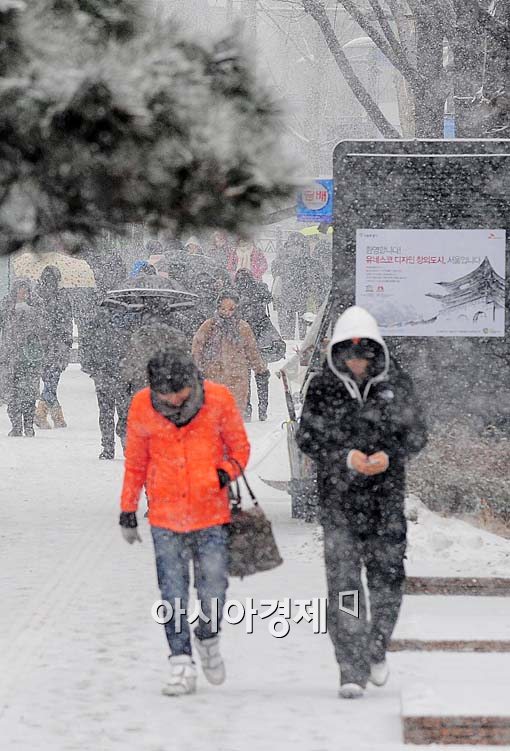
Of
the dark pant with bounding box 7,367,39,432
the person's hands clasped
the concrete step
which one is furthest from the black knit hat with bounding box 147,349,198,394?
the dark pant with bounding box 7,367,39,432

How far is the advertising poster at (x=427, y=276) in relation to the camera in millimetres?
11125

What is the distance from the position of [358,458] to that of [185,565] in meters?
0.94

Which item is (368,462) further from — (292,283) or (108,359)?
(292,283)

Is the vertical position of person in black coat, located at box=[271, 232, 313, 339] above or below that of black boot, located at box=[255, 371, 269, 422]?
above

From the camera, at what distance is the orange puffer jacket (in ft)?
22.1

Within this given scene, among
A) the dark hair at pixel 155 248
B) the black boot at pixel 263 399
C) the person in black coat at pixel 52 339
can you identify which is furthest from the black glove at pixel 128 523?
the dark hair at pixel 155 248

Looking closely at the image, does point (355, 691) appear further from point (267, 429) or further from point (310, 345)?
point (267, 429)

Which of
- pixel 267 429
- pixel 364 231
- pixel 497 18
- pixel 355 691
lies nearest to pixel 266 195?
pixel 355 691

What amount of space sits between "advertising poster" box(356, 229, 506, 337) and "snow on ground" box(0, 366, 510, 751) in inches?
64.5

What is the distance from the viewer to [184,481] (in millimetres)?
6742

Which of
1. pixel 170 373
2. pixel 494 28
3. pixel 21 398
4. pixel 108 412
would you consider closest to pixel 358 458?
pixel 170 373

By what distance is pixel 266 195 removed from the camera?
128 inches

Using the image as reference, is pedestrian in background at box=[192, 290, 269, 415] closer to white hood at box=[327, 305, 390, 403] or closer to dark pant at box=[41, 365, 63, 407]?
dark pant at box=[41, 365, 63, 407]

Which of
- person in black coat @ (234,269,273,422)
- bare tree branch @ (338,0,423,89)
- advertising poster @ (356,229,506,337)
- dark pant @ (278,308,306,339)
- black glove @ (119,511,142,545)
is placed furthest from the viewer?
dark pant @ (278,308,306,339)
